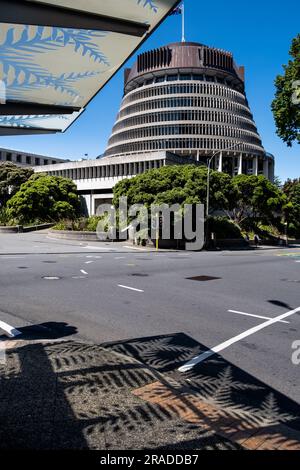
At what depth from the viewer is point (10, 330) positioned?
753cm

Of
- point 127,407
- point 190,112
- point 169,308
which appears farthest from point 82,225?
point 190,112

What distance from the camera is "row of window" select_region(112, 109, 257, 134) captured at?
100 metres

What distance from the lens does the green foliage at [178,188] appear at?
3841 cm

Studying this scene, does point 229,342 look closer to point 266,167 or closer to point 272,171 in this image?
point 266,167

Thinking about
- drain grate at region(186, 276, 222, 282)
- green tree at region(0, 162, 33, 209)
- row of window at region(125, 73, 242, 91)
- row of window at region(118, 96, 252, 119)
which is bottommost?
drain grate at region(186, 276, 222, 282)

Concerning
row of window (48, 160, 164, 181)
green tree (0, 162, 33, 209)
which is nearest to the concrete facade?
row of window (48, 160, 164, 181)

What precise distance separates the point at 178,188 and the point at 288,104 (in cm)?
1746

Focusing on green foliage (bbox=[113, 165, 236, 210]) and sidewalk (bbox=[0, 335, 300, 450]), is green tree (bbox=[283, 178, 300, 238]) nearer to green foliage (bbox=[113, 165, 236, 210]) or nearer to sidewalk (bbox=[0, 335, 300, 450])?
green foliage (bbox=[113, 165, 236, 210])

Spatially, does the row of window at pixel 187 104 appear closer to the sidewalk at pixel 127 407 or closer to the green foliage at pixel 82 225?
the green foliage at pixel 82 225

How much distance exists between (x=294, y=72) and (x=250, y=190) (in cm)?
2939

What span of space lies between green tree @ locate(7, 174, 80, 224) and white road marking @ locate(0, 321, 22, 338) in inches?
2051
